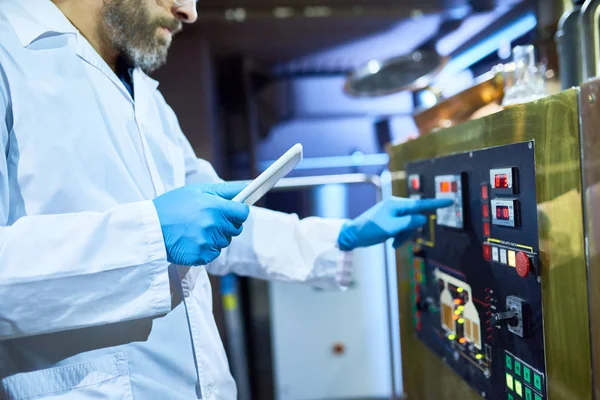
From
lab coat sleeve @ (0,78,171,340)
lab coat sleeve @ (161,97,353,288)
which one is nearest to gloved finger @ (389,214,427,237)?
lab coat sleeve @ (161,97,353,288)

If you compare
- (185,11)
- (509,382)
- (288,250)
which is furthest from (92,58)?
(509,382)

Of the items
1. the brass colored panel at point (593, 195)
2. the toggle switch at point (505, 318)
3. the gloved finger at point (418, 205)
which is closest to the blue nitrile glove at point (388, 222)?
the gloved finger at point (418, 205)

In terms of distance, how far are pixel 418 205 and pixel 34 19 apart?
80 cm

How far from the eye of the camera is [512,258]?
674 millimetres

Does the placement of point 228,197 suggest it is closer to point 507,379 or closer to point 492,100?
point 507,379

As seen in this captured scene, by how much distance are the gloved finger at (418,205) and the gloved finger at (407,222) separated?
1cm

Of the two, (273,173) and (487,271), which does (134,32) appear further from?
(487,271)

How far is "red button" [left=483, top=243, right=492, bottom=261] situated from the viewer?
74cm

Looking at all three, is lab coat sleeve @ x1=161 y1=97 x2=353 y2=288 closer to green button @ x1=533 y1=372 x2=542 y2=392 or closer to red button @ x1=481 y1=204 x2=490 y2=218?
red button @ x1=481 y1=204 x2=490 y2=218

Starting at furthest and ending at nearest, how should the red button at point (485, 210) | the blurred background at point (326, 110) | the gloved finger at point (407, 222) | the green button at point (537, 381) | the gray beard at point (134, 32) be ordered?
the blurred background at point (326, 110) < the gloved finger at point (407, 222) < the gray beard at point (134, 32) < the red button at point (485, 210) < the green button at point (537, 381)

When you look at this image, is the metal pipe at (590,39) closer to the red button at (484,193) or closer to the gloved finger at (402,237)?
the red button at (484,193)

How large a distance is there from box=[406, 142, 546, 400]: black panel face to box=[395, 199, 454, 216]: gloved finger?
0.05 feet

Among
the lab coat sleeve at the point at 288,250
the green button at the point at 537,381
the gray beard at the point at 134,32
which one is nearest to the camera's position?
the green button at the point at 537,381

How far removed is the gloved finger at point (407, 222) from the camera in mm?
985
